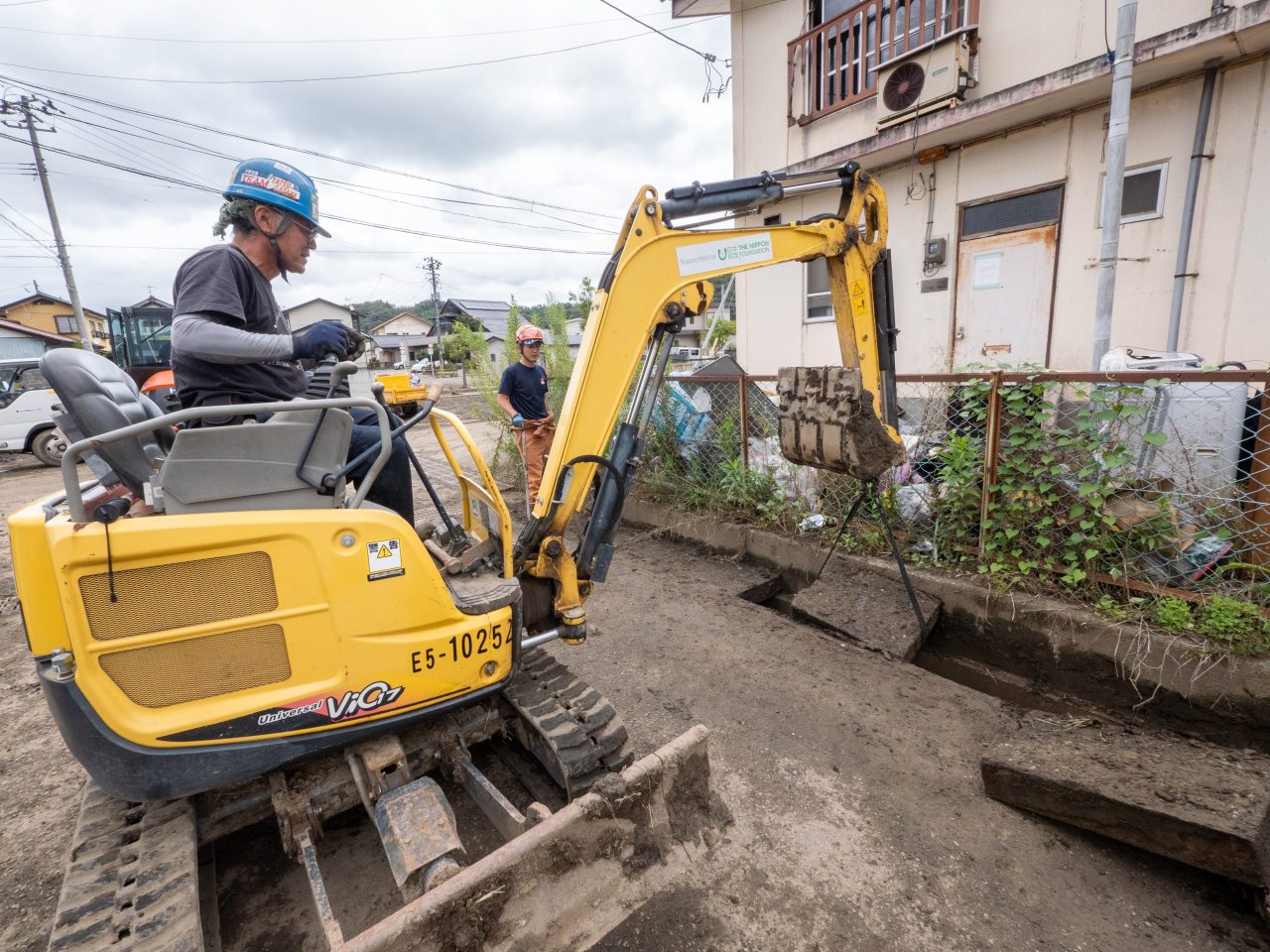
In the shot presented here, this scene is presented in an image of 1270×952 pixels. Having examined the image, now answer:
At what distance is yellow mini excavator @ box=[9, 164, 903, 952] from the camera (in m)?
1.68

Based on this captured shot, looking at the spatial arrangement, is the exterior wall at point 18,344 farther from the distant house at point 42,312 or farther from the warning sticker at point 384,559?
the warning sticker at point 384,559

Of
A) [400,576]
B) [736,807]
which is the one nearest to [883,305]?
[736,807]

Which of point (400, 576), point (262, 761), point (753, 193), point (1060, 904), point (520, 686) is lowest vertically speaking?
point (1060, 904)

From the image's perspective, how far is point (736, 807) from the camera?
2574mm

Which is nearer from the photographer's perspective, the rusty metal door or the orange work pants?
the rusty metal door

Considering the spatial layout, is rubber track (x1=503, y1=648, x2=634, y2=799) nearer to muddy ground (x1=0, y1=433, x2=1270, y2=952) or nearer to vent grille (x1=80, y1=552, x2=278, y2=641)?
muddy ground (x1=0, y1=433, x2=1270, y2=952)

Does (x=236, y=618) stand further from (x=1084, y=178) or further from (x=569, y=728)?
(x=1084, y=178)

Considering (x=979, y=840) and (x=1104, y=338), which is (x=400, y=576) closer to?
(x=979, y=840)

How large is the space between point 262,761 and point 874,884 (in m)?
2.17

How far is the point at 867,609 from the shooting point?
407 cm

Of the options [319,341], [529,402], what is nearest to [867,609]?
[319,341]

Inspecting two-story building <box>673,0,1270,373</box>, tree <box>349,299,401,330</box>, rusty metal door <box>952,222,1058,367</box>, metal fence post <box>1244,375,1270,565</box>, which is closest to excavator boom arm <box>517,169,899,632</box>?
two-story building <box>673,0,1270,373</box>

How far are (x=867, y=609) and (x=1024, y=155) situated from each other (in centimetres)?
543

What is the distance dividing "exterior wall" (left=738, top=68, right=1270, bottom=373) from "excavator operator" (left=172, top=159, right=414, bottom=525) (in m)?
6.65
